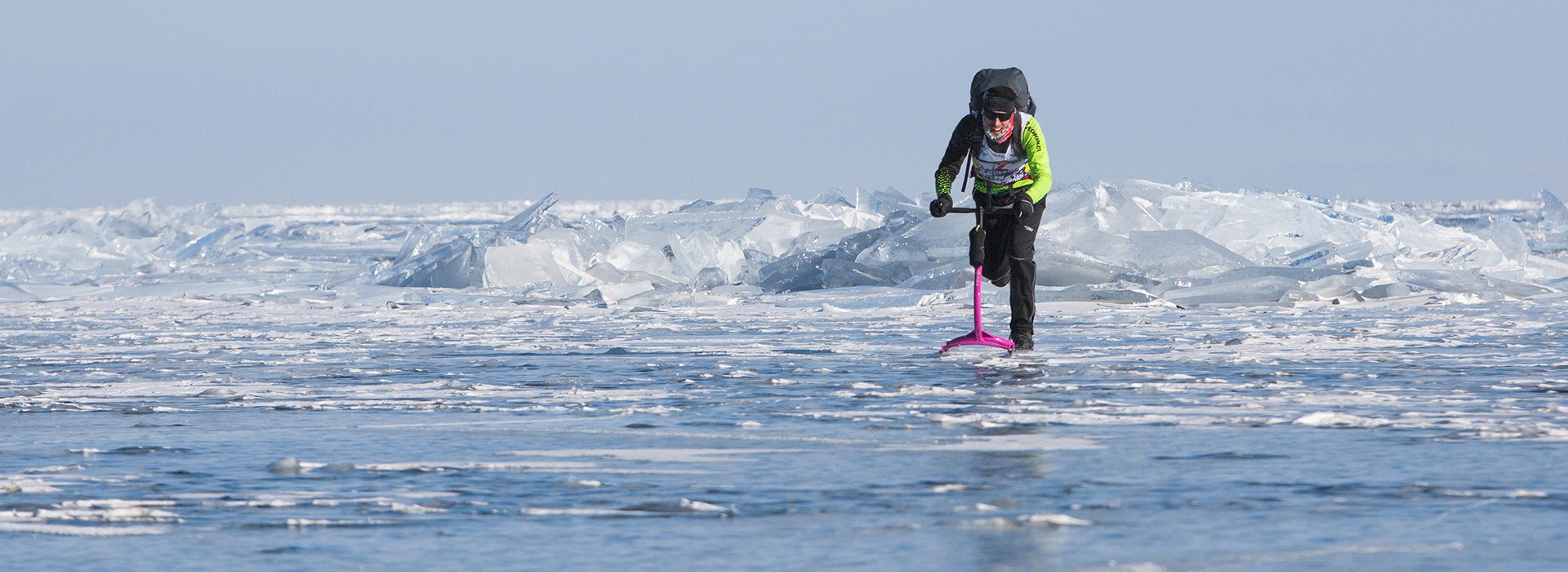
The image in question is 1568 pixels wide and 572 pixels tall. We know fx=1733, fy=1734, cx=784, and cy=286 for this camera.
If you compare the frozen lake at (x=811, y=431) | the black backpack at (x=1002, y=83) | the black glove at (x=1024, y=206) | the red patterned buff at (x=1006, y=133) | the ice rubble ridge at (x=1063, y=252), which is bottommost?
the frozen lake at (x=811, y=431)

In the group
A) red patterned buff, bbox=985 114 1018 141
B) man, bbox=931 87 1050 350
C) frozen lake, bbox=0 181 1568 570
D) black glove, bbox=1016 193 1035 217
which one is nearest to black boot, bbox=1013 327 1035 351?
man, bbox=931 87 1050 350

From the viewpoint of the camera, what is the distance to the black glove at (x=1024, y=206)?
647 centimetres

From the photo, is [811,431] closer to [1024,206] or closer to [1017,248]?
[1024,206]

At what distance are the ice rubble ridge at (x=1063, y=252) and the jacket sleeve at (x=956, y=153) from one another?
4250mm

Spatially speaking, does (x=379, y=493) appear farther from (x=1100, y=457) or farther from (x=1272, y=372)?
(x=1272, y=372)

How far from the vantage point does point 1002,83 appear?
6.46 m

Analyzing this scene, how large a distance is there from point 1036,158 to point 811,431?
276cm

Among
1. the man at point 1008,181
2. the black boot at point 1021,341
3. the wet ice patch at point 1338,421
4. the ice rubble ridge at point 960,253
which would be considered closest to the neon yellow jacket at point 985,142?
the man at point 1008,181

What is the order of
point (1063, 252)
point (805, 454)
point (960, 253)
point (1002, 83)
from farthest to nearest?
point (960, 253)
point (1063, 252)
point (1002, 83)
point (805, 454)

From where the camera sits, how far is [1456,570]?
2.30 metres

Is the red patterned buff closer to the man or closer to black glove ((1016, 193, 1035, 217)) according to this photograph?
the man

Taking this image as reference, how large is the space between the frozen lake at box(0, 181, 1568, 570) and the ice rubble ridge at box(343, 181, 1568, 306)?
19 cm

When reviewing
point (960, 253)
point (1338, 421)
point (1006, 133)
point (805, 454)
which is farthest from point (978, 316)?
point (960, 253)

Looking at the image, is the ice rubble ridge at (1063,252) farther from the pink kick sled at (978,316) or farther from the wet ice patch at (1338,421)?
the wet ice patch at (1338,421)
